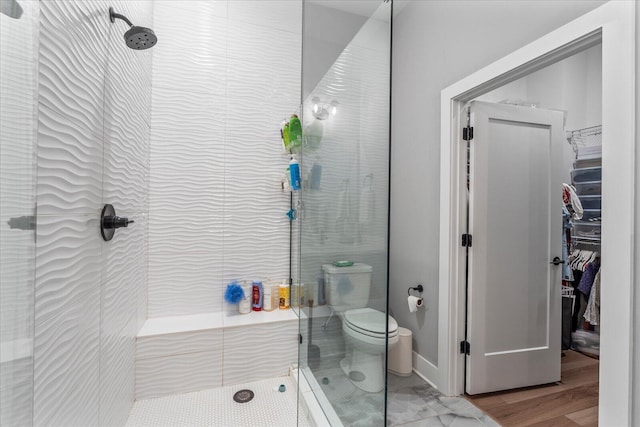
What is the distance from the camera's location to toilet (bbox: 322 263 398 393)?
3.53 ft

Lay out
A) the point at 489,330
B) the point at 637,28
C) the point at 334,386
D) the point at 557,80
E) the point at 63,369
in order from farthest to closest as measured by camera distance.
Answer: the point at 557,80, the point at 489,330, the point at 334,386, the point at 637,28, the point at 63,369

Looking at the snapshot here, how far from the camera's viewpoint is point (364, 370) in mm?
1179

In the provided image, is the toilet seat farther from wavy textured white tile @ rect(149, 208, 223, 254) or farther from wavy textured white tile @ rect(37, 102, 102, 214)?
wavy textured white tile @ rect(149, 208, 223, 254)

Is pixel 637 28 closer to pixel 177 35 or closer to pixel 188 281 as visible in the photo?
pixel 177 35

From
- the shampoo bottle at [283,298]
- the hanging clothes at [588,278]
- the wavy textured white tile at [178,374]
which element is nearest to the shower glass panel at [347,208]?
the shampoo bottle at [283,298]

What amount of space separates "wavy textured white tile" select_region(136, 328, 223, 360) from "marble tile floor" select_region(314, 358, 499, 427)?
26.7 inches

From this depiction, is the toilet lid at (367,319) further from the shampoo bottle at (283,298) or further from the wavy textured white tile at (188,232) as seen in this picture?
the wavy textured white tile at (188,232)

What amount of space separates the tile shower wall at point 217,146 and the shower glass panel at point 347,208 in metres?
0.55

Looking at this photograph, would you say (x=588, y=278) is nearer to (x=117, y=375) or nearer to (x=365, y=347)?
(x=365, y=347)

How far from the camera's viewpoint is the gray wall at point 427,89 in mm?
1570

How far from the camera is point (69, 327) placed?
919 millimetres

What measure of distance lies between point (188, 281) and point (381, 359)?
56.9 inches

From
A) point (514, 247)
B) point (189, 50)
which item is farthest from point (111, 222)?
point (514, 247)

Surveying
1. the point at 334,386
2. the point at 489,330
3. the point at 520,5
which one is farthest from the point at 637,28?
the point at 334,386
